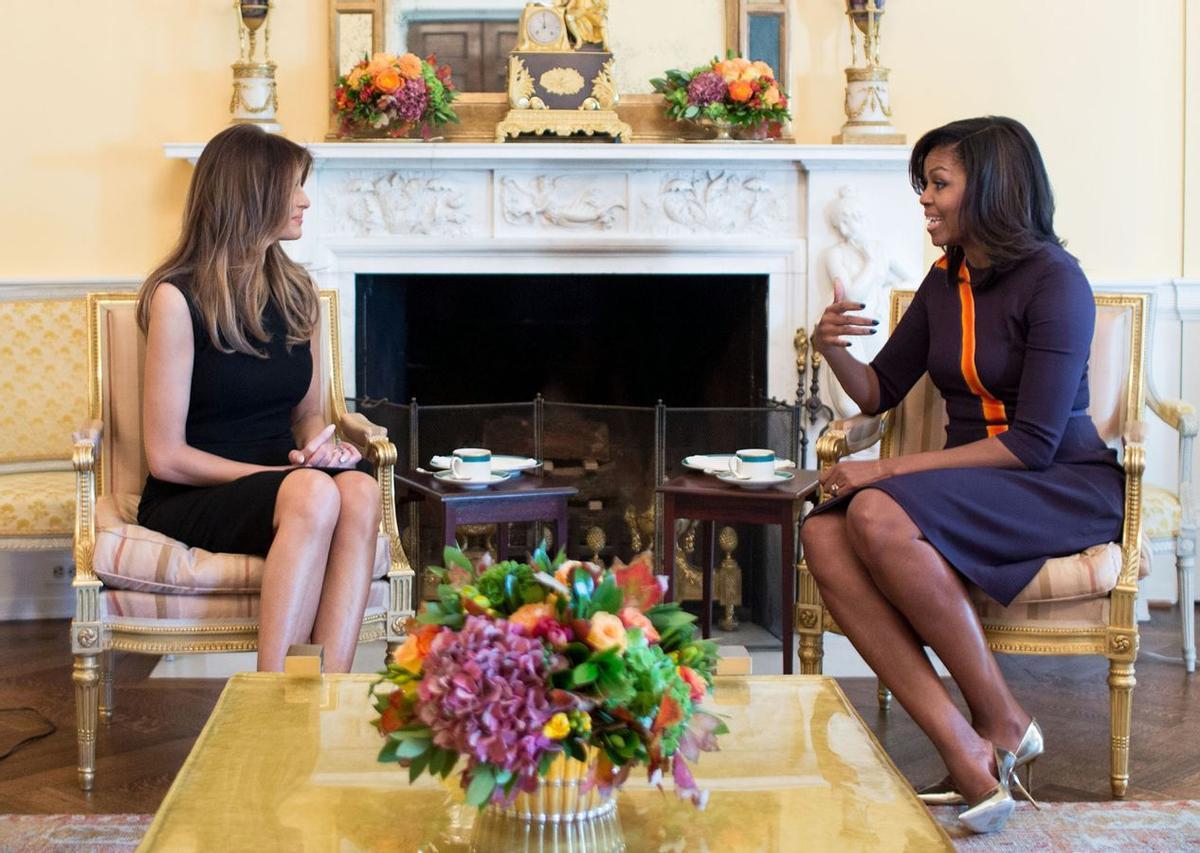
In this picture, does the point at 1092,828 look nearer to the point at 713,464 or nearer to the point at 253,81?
the point at 713,464

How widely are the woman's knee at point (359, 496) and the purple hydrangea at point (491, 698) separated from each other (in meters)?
1.31

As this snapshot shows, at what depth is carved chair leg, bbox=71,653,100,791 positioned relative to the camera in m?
2.81

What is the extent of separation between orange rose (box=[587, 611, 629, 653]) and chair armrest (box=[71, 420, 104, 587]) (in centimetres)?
160

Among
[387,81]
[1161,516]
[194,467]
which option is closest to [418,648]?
[194,467]

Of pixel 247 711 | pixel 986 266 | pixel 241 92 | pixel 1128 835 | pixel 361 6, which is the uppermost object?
pixel 361 6

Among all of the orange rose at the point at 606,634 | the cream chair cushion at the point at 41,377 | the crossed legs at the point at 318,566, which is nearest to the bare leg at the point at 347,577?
the crossed legs at the point at 318,566

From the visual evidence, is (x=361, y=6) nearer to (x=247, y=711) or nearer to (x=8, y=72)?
(x=8, y=72)

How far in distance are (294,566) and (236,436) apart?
1.54 feet

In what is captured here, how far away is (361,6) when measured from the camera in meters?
4.31

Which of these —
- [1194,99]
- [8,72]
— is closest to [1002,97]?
[1194,99]

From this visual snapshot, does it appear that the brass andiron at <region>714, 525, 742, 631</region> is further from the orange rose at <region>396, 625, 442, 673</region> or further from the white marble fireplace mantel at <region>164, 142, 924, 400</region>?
the orange rose at <region>396, 625, 442, 673</region>


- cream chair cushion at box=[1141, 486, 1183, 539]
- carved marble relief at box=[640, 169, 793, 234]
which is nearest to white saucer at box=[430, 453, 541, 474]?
carved marble relief at box=[640, 169, 793, 234]

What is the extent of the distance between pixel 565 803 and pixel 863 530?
48.0 inches

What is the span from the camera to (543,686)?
4.95 ft
